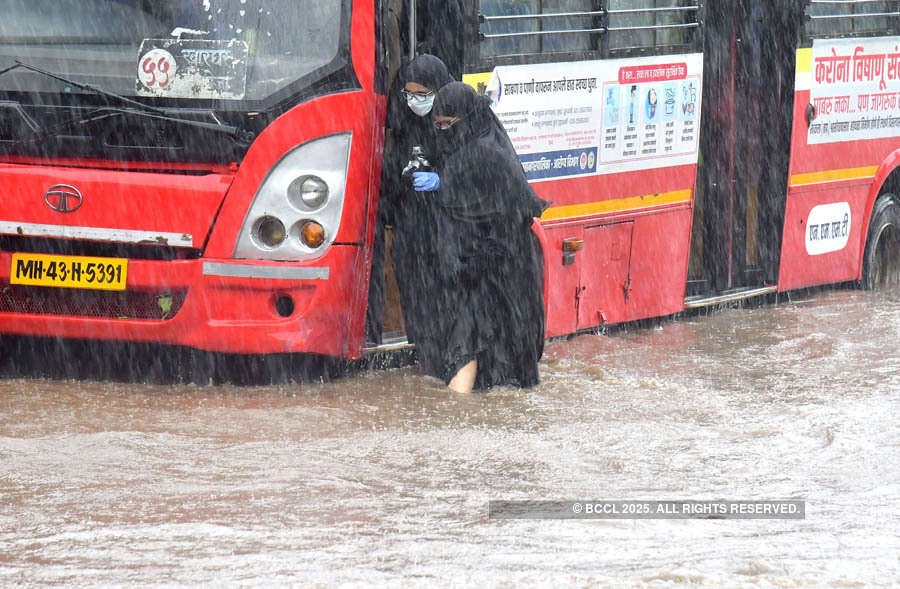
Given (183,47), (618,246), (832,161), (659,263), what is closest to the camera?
(183,47)

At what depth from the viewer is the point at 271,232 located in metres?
7.86

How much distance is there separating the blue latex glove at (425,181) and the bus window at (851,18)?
4345mm

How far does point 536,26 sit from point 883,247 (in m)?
5.06

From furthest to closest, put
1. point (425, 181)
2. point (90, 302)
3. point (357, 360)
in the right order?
point (357, 360) < point (425, 181) < point (90, 302)

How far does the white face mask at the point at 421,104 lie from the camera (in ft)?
26.8

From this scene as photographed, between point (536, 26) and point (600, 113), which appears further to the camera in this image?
point (600, 113)

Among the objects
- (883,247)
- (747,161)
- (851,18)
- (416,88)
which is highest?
(416,88)

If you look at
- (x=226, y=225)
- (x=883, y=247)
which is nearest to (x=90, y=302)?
(x=226, y=225)

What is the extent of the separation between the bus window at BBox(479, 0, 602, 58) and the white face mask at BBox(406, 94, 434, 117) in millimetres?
660

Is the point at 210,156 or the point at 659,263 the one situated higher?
the point at 210,156

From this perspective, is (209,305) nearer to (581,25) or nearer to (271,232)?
(271,232)

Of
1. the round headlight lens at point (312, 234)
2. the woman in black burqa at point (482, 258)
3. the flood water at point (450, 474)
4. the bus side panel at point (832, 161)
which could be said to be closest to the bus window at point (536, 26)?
the woman in black burqa at point (482, 258)

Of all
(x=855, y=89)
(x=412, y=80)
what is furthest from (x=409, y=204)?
(x=855, y=89)

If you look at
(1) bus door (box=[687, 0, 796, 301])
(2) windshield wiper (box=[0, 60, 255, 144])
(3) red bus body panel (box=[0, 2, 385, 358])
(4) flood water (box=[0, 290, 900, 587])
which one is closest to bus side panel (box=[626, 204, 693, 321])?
(1) bus door (box=[687, 0, 796, 301])
